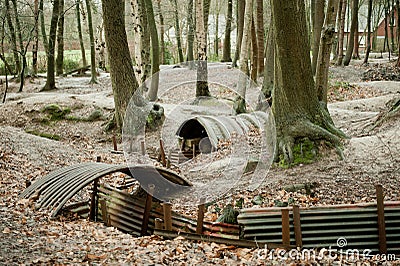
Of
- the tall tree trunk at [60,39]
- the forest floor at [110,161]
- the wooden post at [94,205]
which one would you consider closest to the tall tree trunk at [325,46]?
the forest floor at [110,161]

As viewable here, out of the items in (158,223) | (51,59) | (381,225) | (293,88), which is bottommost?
(158,223)

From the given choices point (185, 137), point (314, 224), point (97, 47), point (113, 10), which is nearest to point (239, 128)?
point (185, 137)

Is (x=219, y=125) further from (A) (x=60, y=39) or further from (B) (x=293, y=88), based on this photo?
(A) (x=60, y=39)

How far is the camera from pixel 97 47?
117 ft

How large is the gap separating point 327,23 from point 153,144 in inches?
262

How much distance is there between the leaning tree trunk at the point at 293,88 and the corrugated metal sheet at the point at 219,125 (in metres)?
1.94

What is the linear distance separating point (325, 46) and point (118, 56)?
23.4 feet

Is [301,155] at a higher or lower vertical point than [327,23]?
lower

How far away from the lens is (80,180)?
7.58 metres

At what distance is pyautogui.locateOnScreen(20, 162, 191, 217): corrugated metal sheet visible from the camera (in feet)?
24.4

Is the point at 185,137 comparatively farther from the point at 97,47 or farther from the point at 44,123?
the point at 97,47

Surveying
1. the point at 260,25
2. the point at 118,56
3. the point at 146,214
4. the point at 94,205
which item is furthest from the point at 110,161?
the point at 260,25

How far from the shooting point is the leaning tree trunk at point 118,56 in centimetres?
1597

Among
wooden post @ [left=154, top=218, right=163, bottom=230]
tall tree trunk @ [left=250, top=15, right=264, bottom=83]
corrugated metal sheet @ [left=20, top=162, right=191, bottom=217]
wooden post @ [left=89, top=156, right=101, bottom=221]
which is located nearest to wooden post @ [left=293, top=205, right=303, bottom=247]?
wooden post @ [left=154, top=218, right=163, bottom=230]
